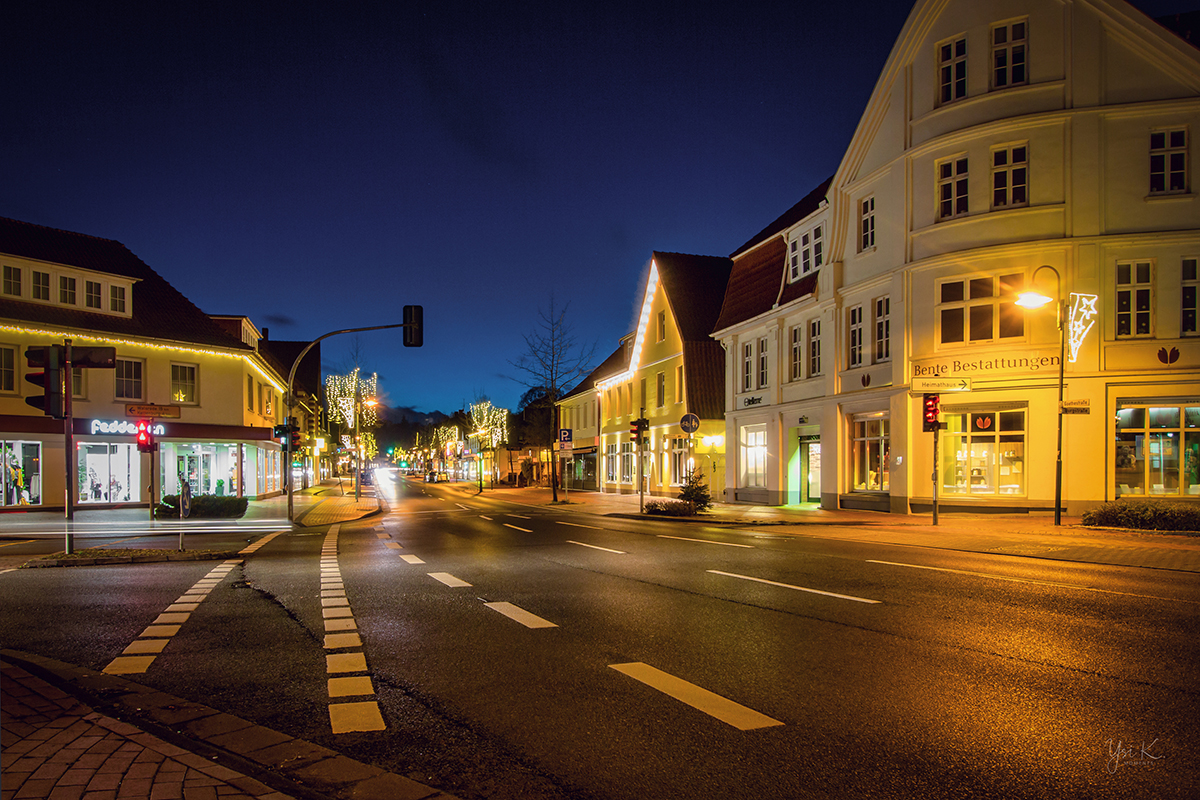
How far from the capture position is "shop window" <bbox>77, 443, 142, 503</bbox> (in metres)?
32.0

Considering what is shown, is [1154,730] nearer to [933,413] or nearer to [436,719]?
[436,719]

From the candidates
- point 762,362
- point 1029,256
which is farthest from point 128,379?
point 1029,256

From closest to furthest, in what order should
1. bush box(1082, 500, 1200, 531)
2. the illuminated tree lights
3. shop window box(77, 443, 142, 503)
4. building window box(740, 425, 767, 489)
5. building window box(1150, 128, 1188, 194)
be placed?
bush box(1082, 500, 1200, 531) < building window box(1150, 128, 1188, 194) < shop window box(77, 443, 142, 503) < building window box(740, 425, 767, 489) < the illuminated tree lights

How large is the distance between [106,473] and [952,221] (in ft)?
106

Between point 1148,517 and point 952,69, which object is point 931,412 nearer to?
point 1148,517

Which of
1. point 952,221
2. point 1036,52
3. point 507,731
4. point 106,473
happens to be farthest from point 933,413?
point 106,473

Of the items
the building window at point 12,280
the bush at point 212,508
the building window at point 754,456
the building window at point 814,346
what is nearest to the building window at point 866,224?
the building window at point 814,346

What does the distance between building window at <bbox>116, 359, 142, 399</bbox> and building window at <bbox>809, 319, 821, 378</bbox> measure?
87.9 feet

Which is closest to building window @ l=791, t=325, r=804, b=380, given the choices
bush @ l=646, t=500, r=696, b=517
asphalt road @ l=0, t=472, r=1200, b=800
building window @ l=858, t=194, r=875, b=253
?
building window @ l=858, t=194, r=875, b=253

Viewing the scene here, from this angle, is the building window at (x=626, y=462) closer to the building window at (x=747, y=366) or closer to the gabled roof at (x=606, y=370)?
the gabled roof at (x=606, y=370)

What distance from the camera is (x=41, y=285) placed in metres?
31.0

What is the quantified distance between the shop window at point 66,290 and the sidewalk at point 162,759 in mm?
31491

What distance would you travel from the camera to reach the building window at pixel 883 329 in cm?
2591

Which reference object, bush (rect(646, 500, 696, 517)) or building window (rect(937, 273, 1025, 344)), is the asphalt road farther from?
bush (rect(646, 500, 696, 517))
